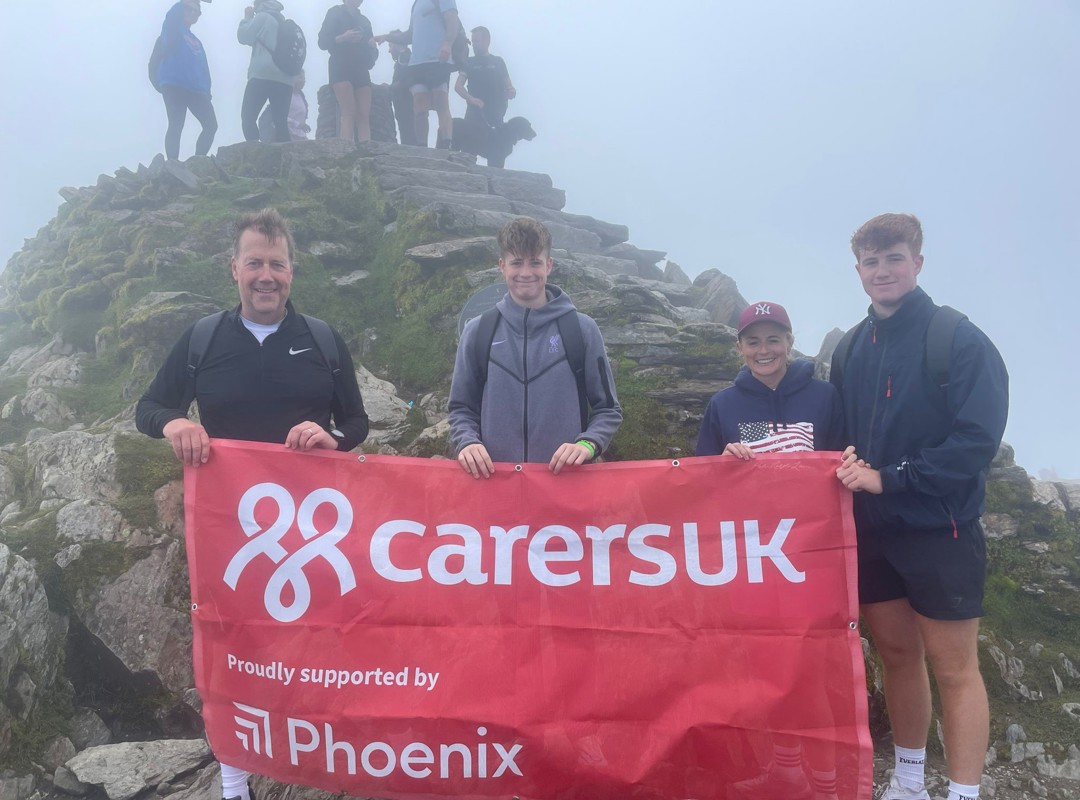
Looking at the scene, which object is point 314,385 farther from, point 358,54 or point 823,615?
point 358,54

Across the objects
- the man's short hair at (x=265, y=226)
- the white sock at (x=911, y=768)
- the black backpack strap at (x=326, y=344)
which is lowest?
the white sock at (x=911, y=768)

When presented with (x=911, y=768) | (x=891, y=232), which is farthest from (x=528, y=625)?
(x=891, y=232)

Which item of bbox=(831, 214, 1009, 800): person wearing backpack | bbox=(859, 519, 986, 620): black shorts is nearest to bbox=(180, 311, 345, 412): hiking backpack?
bbox=(831, 214, 1009, 800): person wearing backpack

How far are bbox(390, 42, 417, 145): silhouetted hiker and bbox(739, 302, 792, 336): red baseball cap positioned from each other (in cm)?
1587

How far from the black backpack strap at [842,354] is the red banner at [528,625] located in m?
0.73

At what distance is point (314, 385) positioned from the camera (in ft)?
15.9

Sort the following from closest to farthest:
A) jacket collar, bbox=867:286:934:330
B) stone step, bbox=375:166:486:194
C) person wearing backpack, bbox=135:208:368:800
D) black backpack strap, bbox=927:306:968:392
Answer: black backpack strap, bbox=927:306:968:392, jacket collar, bbox=867:286:934:330, person wearing backpack, bbox=135:208:368:800, stone step, bbox=375:166:486:194

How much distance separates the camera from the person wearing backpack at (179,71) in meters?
15.0

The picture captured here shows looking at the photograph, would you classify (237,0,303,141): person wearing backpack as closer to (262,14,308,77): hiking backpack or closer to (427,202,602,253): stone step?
(262,14,308,77): hiking backpack

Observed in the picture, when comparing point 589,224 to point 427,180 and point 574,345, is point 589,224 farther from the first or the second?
point 574,345

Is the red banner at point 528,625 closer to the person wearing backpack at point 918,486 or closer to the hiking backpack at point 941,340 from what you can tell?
the person wearing backpack at point 918,486

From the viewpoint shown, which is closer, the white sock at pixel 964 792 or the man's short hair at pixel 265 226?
the white sock at pixel 964 792

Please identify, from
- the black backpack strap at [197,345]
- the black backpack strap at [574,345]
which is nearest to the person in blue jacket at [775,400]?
the black backpack strap at [574,345]

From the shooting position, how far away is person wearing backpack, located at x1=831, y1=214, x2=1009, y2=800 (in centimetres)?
421
